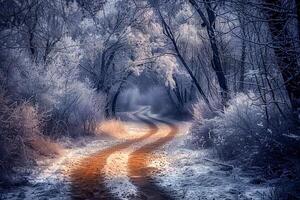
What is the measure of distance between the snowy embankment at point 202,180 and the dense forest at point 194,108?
37mm

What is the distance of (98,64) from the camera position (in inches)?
1214

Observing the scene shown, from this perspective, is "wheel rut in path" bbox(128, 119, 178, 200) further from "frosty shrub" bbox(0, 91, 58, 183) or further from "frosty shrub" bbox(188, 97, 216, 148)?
"frosty shrub" bbox(0, 91, 58, 183)

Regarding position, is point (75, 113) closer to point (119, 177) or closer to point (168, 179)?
point (119, 177)

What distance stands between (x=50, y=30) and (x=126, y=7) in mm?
9262

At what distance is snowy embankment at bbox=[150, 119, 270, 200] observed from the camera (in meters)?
9.62

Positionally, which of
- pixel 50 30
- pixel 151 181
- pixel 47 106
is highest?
pixel 50 30

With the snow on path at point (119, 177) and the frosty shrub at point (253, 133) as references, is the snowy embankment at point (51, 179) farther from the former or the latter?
the frosty shrub at point (253, 133)

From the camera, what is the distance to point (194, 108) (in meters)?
20.8

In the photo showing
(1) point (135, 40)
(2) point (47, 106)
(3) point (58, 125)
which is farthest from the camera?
(1) point (135, 40)

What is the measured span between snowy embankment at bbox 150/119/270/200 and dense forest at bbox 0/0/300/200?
0.04 m

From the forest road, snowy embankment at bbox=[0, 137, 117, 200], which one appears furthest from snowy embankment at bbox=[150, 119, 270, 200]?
snowy embankment at bbox=[0, 137, 117, 200]

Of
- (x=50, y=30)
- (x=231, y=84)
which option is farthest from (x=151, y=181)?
(x=50, y=30)

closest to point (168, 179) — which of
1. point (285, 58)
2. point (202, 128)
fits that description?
point (285, 58)

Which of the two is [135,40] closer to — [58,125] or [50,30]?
[50,30]
